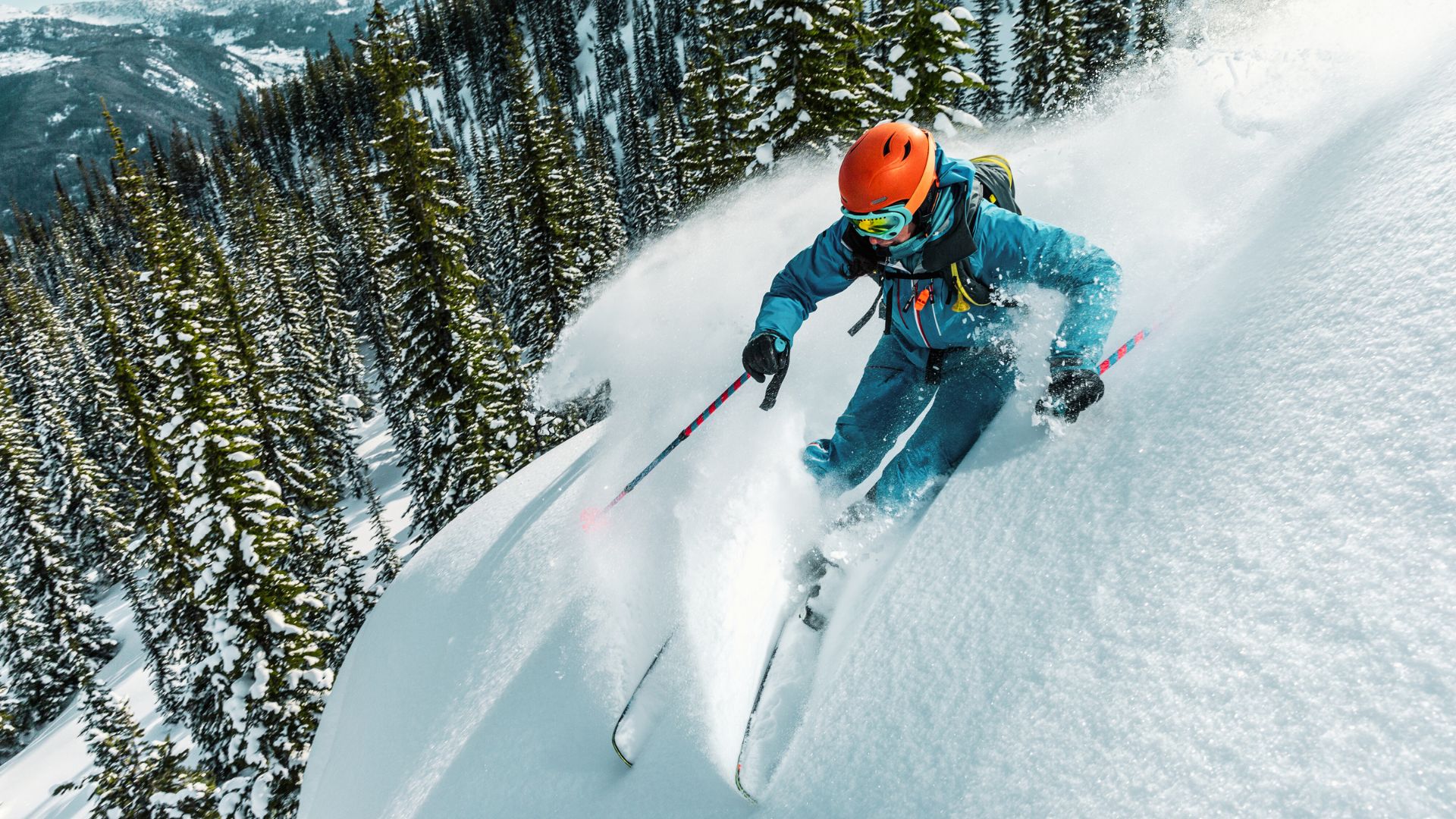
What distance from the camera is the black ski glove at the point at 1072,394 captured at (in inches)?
141

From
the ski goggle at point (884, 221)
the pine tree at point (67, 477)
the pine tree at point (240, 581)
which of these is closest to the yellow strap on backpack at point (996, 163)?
the ski goggle at point (884, 221)

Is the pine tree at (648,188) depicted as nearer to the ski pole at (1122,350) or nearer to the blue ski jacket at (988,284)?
the blue ski jacket at (988,284)

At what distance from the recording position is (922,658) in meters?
2.99

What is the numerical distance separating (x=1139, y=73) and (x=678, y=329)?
18.5 feet

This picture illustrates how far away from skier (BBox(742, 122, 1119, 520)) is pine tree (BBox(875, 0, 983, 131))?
15637 mm

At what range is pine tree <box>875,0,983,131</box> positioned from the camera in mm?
18766

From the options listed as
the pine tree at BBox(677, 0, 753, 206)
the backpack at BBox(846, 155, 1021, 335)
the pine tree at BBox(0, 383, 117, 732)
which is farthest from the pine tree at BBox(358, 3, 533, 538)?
the pine tree at BBox(0, 383, 117, 732)

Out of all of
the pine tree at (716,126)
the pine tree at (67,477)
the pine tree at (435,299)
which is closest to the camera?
the pine tree at (435,299)

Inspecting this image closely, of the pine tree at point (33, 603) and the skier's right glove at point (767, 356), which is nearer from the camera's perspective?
the skier's right glove at point (767, 356)

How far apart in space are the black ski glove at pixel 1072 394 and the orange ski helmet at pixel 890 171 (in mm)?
1200

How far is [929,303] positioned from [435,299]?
58.0 ft

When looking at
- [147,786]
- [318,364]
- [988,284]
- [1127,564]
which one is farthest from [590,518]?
[318,364]

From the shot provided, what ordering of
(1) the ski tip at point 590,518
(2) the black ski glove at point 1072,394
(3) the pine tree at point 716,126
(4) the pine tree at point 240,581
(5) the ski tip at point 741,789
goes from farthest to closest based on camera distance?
(3) the pine tree at point 716,126
(4) the pine tree at point 240,581
(1) the ski tip at point 590,518
(2) the black ski glove at point 1072,394
(5) the ski tip at point 741,789

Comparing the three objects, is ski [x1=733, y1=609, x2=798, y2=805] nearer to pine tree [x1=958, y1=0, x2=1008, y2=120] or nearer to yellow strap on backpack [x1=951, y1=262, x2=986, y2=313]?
yellow strap on backpack [x1=951, y1=262, x2=986, y2=313]
